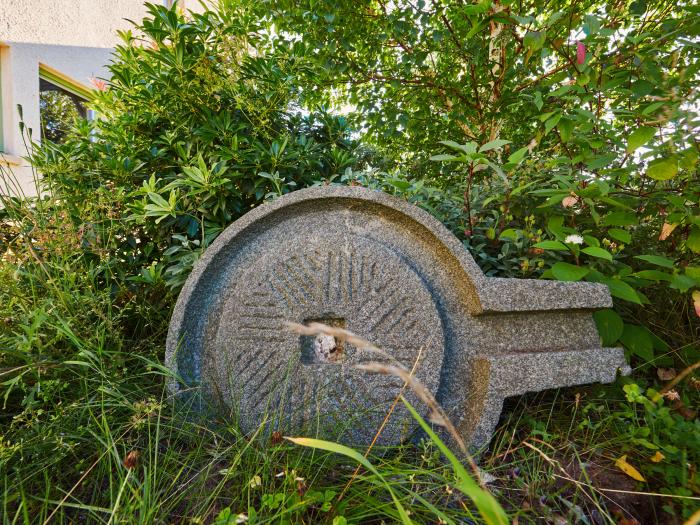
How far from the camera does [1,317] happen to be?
1.58m

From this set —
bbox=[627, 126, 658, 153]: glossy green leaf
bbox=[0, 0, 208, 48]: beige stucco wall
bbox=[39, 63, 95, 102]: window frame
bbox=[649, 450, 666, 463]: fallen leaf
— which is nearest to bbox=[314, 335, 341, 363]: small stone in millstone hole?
bbox=[649, 450, 666, 463]: fallen leaf

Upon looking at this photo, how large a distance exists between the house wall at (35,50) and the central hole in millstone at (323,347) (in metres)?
3.50

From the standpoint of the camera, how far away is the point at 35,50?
4.26 meters

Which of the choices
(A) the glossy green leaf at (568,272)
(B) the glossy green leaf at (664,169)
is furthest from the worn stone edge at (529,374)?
(B) the glossy green leaf at (664,169)

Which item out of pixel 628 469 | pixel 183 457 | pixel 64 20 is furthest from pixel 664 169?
pixel 64 20

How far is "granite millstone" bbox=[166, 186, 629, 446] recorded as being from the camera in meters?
1.50

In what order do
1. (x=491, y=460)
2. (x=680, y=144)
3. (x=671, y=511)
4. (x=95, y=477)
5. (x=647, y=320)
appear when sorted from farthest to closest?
(x=647, y=320), (x=680, y=144), (x=491, y=460), (x=95, y=477), (x=671, y=511)

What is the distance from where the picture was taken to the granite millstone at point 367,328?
4.94ft

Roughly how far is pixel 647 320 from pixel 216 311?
82.4 inches

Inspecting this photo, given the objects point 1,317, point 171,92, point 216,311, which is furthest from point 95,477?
point 171,92

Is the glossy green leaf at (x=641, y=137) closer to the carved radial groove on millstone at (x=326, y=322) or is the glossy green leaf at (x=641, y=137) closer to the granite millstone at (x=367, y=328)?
the granite millstone at (x=367, y=328)

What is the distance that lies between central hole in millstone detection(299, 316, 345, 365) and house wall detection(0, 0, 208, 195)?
11.5ft

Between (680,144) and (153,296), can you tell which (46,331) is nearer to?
(153,296)

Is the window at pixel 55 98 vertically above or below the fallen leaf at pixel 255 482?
above
